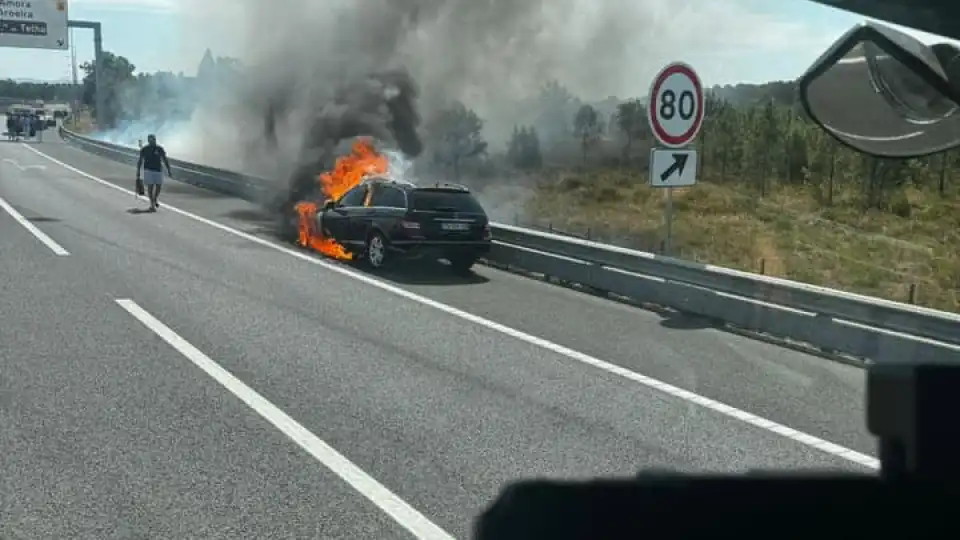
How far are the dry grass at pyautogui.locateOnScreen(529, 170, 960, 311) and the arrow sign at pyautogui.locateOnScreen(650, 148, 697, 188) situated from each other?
2.64 meters

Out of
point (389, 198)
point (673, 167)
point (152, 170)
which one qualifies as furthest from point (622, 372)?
point (152, 170)

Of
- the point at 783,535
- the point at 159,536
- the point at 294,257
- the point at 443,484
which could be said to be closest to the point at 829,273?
the point at 294,257

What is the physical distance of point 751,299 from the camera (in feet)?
35.4

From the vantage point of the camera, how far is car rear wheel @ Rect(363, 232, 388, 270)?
628 inches

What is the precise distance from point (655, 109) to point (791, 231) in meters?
15.5

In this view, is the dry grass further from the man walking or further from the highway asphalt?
the man walking

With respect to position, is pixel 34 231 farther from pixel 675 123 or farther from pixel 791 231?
pixel 791 231

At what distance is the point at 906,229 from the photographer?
25953 millimetres

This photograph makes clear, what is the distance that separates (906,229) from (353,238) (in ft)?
50.0

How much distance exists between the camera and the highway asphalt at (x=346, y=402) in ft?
17.7

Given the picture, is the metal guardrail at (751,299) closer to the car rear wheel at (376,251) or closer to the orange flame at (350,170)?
the car rear wheel at (376,251)

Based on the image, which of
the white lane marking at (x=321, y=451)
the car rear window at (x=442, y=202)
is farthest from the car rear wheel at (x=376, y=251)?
the white lane marking at (x=321, y=451)

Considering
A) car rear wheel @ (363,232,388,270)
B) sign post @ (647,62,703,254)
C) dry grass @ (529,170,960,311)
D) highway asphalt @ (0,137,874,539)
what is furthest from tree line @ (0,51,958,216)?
highway asphalt @ (0,137,874,539)

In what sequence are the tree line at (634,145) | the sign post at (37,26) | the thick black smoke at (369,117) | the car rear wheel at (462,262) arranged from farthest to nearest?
1. the sign post at (37,26)
2. the tree line at (634,145)
3. the thick black smoke at (369,117)
4. the car rear wheel at (462,262)
